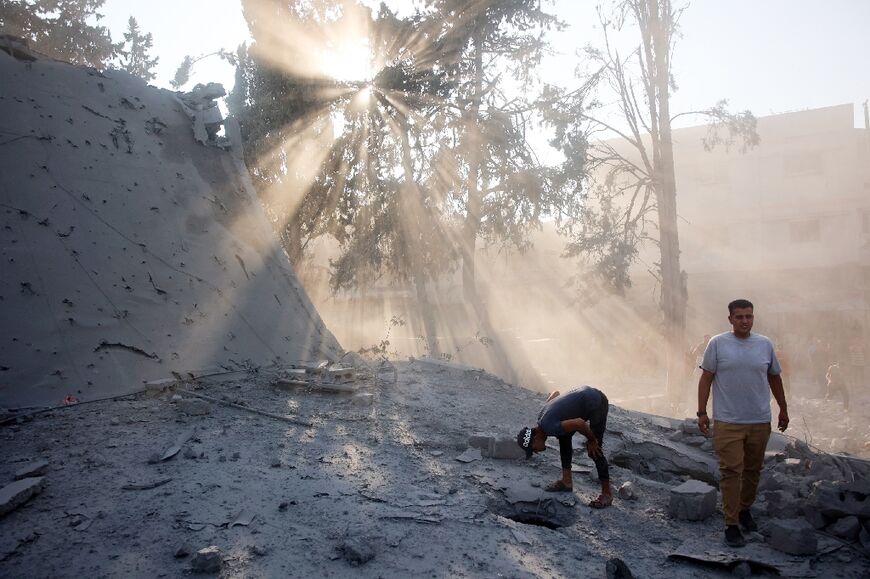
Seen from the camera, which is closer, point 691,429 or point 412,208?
point 691,429

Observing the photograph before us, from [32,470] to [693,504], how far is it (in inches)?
185

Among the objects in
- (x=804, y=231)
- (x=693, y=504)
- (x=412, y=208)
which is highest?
(x=804, y=231)

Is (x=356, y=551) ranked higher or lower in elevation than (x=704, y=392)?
lower

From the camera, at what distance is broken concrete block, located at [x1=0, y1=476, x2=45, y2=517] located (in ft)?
11.0

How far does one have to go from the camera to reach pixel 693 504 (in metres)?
4.50

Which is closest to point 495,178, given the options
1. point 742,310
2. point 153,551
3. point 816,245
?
point 742,310

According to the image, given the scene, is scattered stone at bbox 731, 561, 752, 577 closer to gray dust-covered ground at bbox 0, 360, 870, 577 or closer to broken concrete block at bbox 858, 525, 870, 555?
gray dust-covered ground at bbox 0, 360, 870, 577

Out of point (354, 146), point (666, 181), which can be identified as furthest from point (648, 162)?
point (354, 146)

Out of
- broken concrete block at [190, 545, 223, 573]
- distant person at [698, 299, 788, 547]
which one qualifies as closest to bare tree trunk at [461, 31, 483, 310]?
distant person at [698, 299, 788, 547]

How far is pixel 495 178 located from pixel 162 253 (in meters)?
9.35

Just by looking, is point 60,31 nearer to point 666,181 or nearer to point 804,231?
point 666,181

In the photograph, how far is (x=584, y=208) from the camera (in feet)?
48.0

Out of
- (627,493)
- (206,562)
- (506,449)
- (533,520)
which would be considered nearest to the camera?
(206,562)

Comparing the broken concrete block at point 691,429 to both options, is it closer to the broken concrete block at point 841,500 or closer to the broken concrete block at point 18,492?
the broken concrete block at point 841,500
